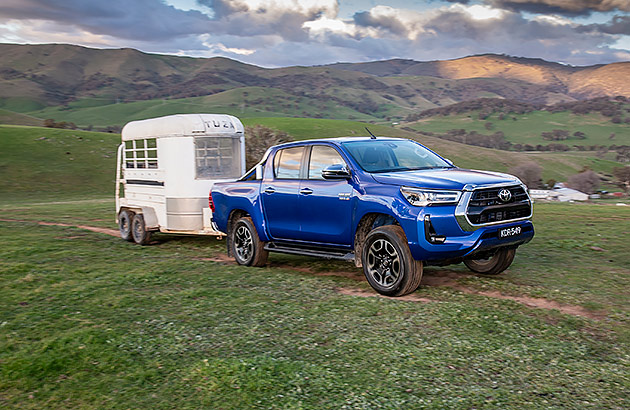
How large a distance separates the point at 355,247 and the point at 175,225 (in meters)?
5.84

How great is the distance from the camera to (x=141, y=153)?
1443 centimetres

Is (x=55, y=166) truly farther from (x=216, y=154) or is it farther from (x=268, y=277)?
(x=268, y=277)

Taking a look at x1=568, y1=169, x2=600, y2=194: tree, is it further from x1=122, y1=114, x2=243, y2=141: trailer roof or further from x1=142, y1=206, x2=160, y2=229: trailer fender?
x1=142, y1=206, x2=160, y2=229: trailer fender

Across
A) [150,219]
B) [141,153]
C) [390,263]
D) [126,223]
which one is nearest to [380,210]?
[390,263]

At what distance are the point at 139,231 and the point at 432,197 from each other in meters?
8.86

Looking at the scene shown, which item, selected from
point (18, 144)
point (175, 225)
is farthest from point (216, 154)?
point (18, 144)

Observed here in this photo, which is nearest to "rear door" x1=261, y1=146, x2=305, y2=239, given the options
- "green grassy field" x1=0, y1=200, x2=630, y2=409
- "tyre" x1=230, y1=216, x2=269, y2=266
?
"tyre" x1=230, y1=216, x2=269, y2=266

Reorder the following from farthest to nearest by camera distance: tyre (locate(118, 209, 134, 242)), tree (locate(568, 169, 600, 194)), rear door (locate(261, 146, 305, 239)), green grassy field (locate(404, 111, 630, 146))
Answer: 1. green grassy field (locate(404, 111, 630, 146))
2. tree (locate(568, 169, 600, 194))
3. tyre (locate(118, 209, 134, 242))
4. rear door (locate(261, 146, 305, 239))

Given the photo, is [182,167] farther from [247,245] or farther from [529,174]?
[529,174]

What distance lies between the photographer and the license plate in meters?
7.74

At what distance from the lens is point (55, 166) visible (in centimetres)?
5616

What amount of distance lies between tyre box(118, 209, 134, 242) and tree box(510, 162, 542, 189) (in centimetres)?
7361

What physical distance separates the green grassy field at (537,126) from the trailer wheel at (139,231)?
146 m

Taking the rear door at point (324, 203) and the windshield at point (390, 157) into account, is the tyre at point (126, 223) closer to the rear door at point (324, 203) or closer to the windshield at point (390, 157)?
the rear door at point (324, 203)
